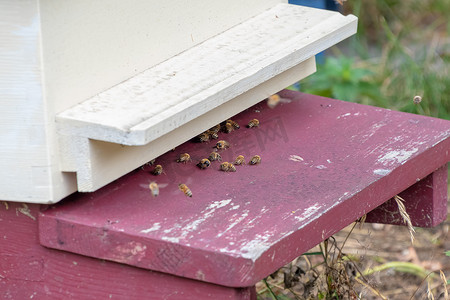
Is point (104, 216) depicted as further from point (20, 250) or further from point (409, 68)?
point (409, 68)

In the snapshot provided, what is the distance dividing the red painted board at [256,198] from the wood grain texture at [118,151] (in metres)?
0.06

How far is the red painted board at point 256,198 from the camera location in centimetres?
146

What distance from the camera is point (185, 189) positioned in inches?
65.8

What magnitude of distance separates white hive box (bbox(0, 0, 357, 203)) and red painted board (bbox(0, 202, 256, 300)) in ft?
0.34

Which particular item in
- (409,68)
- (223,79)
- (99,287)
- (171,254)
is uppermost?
(223,79)

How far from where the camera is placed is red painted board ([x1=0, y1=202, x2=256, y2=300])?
1.54 meters

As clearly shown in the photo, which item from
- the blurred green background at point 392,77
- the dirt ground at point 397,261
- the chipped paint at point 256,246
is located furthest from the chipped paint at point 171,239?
the blurred green background at point 392,77

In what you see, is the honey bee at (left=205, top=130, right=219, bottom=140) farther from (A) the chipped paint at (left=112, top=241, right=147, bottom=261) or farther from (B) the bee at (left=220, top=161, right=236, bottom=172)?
(A) the chipped paint at (left=112, top=241, right=147, bottom=261)

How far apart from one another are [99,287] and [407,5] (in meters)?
4.19

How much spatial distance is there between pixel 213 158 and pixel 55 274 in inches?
18.6

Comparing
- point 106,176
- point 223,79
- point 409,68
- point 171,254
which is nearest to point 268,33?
point 223,79

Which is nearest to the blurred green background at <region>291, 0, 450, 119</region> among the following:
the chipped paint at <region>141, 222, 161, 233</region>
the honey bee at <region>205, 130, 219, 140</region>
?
the honey bee at <region>205, 130, 219, 140</region>

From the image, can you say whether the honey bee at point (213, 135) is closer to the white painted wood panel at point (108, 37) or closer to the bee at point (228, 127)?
the bee at point (228, 127)

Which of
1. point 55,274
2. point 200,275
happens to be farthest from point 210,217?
point 55,274
